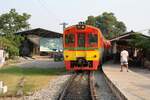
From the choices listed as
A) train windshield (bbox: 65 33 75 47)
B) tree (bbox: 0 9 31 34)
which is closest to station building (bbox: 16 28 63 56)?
tree (bbox: 0 9 31 34)

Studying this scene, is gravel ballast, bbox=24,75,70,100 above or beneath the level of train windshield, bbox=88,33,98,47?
beneath

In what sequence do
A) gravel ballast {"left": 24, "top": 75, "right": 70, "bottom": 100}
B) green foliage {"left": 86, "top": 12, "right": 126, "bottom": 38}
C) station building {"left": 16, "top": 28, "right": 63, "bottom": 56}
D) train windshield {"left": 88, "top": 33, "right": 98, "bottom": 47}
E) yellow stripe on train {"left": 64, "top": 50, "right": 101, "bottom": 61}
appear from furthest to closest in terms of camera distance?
1. green foliage {"left": 86, "top": 12, "right": 126, "bottom": 38}
2. station building {"left": 16, "top": 28, "right": 63, "bottom": 56}
3. train windshield {"left": 88, "top": 33, "right": 98, "bottom": 47}
4. yellow stripe on train {"left": 64, "top": 50, "right": 101, "bottom": 61}
5. gravel ballast {"left": 24, "top": 75, "right": 70, "bottom": 100}

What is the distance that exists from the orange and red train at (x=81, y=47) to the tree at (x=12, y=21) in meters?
34.7

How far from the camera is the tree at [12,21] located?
56.6 m

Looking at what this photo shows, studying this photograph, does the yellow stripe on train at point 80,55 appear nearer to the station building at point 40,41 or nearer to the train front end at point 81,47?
the train front end at point 81,47

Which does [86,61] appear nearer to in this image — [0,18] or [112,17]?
[0,18]

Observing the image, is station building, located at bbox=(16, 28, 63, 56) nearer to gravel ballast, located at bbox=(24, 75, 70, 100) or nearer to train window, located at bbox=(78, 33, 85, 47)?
train window, located at bbox=(78, 33, 85, 47)

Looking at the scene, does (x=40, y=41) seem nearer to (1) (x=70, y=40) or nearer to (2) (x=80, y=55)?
(1) (x=70, y=40)

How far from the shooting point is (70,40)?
22281mm

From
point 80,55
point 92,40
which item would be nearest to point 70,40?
point 80,55

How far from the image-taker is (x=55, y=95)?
13.7 m

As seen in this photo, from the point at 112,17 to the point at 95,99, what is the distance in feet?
235

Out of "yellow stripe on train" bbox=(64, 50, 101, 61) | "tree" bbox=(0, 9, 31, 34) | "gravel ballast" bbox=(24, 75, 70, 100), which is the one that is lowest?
"gravel ballast" bbox=(24, 75, 70, 100)

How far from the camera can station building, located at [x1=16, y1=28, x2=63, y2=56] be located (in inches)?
2167
